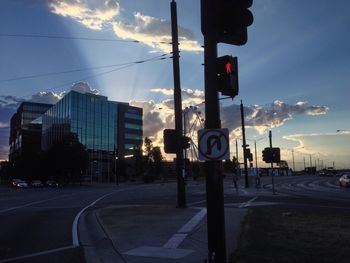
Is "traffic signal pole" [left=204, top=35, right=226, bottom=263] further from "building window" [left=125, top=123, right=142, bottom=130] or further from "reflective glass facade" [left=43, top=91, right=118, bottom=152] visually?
"building window" [left=125, top=123, right=142, bottom=130]

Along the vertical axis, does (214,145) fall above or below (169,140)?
below

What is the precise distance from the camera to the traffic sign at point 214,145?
739 cm

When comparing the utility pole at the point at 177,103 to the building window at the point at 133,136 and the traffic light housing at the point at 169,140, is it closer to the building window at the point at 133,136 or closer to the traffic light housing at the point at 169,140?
the traffic light housing at the point at 169,140

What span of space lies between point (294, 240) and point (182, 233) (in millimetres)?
3062

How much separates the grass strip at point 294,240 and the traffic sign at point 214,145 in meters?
2.19

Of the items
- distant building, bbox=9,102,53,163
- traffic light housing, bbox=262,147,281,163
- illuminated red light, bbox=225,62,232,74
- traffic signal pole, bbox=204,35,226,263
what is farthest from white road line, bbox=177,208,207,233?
distant building, bbox=9,102,53,163

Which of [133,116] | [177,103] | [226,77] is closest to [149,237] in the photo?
[226,77]

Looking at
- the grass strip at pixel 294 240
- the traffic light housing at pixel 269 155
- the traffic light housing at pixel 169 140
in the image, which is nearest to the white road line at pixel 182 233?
the grass strip at pixel 294 240

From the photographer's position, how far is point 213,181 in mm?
7363

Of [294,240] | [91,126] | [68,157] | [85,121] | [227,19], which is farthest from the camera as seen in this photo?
[91,126]

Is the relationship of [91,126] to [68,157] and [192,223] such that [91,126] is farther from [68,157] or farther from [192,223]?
[192,223]

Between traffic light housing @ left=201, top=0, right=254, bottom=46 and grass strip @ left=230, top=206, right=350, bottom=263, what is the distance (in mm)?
3859

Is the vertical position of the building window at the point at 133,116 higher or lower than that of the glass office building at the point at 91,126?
higher

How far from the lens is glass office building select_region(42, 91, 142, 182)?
389 feet
